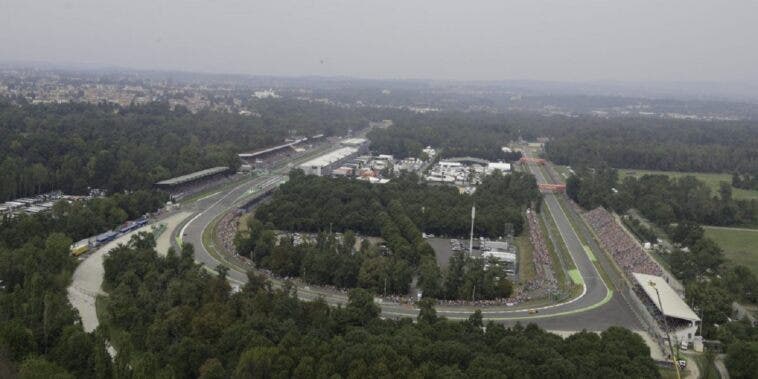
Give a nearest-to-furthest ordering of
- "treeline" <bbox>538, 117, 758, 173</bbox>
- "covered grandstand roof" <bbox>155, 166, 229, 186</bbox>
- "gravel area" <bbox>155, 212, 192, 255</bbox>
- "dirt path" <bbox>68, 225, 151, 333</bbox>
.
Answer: "dirt path" <bbox>68, 225, 151, 333</bbox>
"gravel area" <bbox>155, 212, 192, 255</bbox>
"covered grandstand roof" <bbox>155, 166, 229, 186</bbox>
"treeline" <bbox>538, 117, 758, 173</bbox>

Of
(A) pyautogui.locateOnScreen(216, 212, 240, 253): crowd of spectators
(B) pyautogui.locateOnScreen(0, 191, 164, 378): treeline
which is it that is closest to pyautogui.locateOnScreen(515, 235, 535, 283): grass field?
(A) pyautogui.locateOnScreen(216, 212, 240, 253): crowd of spectators

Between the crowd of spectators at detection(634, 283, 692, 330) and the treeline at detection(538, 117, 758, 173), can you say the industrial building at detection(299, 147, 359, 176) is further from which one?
the crowd of spectators at detection(634, 283, 692, 330)

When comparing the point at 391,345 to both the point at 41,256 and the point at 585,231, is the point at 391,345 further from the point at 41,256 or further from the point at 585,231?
the point at 585,231

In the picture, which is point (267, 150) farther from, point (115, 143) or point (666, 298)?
point (666, 298)

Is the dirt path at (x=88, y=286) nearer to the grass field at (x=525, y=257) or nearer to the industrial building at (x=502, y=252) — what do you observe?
the industrial building at (x=502, y=252)

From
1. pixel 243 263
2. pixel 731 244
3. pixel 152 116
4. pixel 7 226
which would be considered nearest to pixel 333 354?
pixel 243 263

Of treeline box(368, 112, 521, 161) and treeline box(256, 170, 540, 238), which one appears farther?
treeline box(368, 112, 521, 161)

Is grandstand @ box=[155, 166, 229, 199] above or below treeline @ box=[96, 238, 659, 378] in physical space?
below
